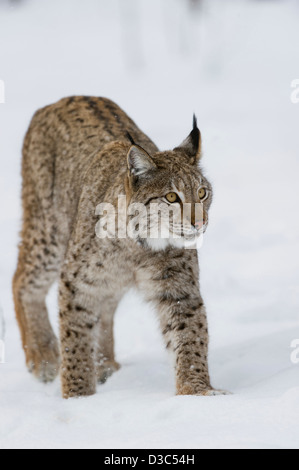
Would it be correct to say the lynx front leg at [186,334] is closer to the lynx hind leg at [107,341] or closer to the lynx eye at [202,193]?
the lynx eye at [202,193]

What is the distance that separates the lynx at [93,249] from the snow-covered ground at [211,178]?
250mm

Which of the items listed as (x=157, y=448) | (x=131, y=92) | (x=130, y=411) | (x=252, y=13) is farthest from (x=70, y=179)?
(x=252, y=13)

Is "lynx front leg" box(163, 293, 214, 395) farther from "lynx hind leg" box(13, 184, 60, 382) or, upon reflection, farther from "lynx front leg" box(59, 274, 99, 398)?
"lynx hind leg" box(13, 184, 60, 382)

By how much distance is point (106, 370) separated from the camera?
221 inches

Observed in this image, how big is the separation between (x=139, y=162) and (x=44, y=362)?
2066 mm

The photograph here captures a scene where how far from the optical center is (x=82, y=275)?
4609 millimetres

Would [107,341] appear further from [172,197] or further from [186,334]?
[172,197]

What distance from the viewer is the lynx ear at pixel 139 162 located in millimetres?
4164
